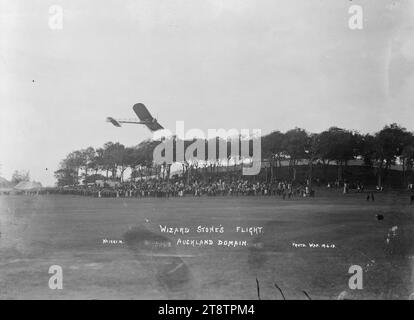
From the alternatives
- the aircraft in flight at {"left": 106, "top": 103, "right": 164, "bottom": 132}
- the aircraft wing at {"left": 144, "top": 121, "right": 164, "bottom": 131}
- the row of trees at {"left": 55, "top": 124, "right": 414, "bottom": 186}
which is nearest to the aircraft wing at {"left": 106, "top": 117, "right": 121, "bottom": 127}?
the aircraft in flight at {"left": 106, "top": 103, "right": 164, "bottom": 132}

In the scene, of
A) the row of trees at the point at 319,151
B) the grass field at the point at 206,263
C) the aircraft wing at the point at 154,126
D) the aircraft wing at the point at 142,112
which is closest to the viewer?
the grass field at the point at 206,263

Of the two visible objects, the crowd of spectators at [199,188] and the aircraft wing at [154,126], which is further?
the crowd of spectators at [199,188]

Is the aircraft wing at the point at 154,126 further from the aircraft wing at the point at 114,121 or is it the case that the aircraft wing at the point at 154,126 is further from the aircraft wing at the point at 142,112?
the aircraft wing at the point at 114,121

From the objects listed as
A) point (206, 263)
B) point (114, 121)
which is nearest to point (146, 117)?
point (114, 121)

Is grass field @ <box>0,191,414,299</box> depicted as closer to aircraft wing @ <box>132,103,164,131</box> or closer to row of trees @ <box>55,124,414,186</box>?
aircraft wing @ <box>132,103,164,131</box>

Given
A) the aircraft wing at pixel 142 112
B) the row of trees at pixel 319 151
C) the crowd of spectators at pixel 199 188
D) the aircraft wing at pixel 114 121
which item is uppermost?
the aircraft wing at pixel 142 112

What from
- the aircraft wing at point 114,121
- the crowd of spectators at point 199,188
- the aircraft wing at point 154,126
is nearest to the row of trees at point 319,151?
the crowd of spectators at point 199,188
